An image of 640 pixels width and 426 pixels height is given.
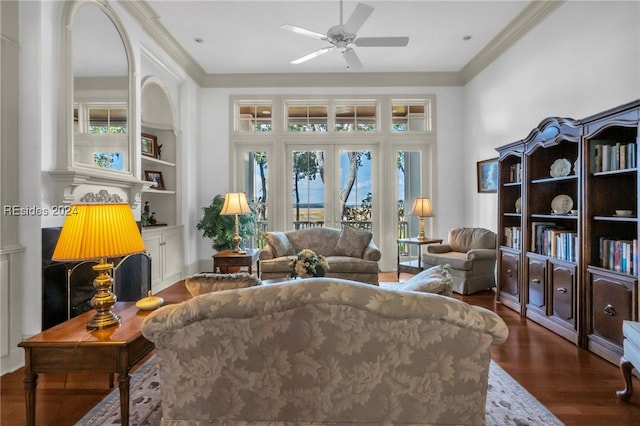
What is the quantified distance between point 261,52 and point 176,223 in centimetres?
296

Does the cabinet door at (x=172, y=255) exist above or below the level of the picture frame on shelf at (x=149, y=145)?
below

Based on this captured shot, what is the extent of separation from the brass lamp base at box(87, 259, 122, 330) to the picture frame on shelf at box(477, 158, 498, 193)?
4.95m

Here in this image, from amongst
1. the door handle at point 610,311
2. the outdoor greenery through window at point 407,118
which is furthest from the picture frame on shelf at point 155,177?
the door handle at point 610,311

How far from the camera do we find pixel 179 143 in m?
5.41

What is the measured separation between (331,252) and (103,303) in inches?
133

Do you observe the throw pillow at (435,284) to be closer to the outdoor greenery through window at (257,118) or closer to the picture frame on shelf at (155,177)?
the picture frame on shelf at (155,177)

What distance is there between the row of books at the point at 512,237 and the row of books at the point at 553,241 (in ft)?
0.82

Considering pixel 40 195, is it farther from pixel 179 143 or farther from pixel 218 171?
pixel 218 171

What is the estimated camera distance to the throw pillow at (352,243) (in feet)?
15.7

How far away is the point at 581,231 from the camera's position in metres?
2.90

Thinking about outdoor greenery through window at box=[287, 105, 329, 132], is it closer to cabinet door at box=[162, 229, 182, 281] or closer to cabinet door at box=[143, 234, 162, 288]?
cabinet door at box=[162, 229, 182, 281]

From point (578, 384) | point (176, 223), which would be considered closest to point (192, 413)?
point (578, 384)

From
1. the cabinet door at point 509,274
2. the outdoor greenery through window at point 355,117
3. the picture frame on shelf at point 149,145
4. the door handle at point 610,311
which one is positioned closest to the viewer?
the door handle at point 610,311

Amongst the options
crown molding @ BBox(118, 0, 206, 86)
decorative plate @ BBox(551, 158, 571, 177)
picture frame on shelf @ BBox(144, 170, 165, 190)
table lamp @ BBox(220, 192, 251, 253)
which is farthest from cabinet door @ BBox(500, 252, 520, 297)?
crown molding @ BBox(118, 0, 206, 86)
